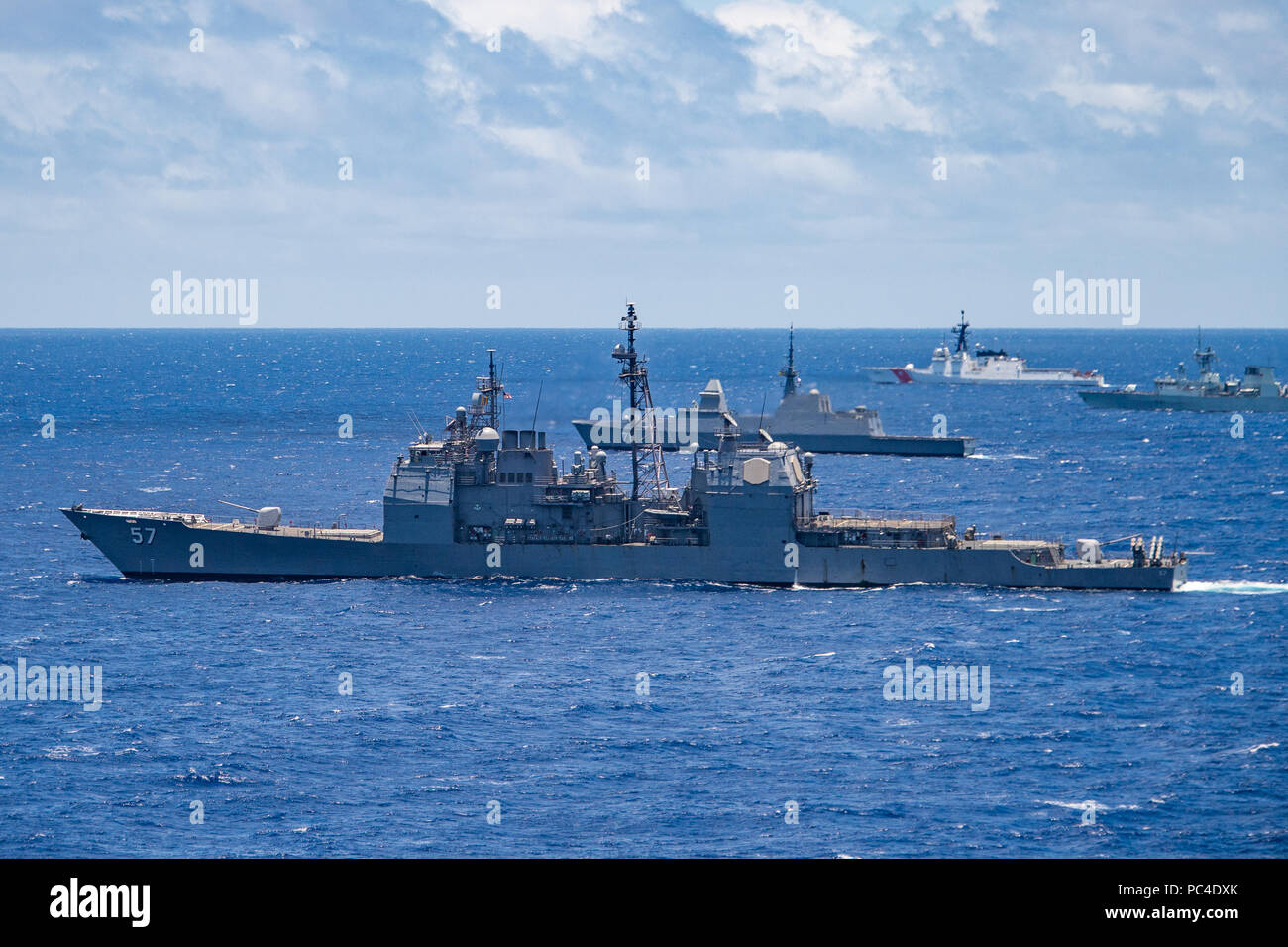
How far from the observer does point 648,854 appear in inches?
1147

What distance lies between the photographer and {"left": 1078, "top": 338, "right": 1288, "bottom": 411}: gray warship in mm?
145250

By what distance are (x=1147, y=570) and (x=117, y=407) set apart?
125 meters

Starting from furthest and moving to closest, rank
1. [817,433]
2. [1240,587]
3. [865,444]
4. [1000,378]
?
[1000,378], [817,433], [865,444], [1240,587]

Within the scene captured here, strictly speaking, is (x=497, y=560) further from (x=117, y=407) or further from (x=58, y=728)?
(x=117, y=407)

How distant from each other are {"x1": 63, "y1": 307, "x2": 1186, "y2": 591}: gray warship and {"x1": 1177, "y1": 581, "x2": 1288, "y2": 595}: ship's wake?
1670 mm

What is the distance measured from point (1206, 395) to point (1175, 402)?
3.12 meters

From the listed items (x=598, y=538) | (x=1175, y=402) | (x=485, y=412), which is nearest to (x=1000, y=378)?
(x=1175, y=402)

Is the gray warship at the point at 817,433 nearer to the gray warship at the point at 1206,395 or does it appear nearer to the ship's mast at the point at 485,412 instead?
the gray warship at the point at 1206,395

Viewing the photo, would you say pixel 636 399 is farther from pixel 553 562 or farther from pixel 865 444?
pixel 865 444

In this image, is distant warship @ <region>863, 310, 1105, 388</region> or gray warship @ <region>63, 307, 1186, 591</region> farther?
distant warship @ <region>863, 310, 1105, 388</region>

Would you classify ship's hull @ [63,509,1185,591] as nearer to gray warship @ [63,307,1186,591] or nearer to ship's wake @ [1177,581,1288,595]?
gray warship @ [63,307,1186,591]

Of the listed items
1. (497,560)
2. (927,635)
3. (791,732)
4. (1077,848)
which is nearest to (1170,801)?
(1077,848)

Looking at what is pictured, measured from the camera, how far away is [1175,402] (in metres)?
148

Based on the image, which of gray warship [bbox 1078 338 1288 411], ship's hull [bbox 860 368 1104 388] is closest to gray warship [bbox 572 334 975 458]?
gray warship [bbox 1078 338 1288 411]
